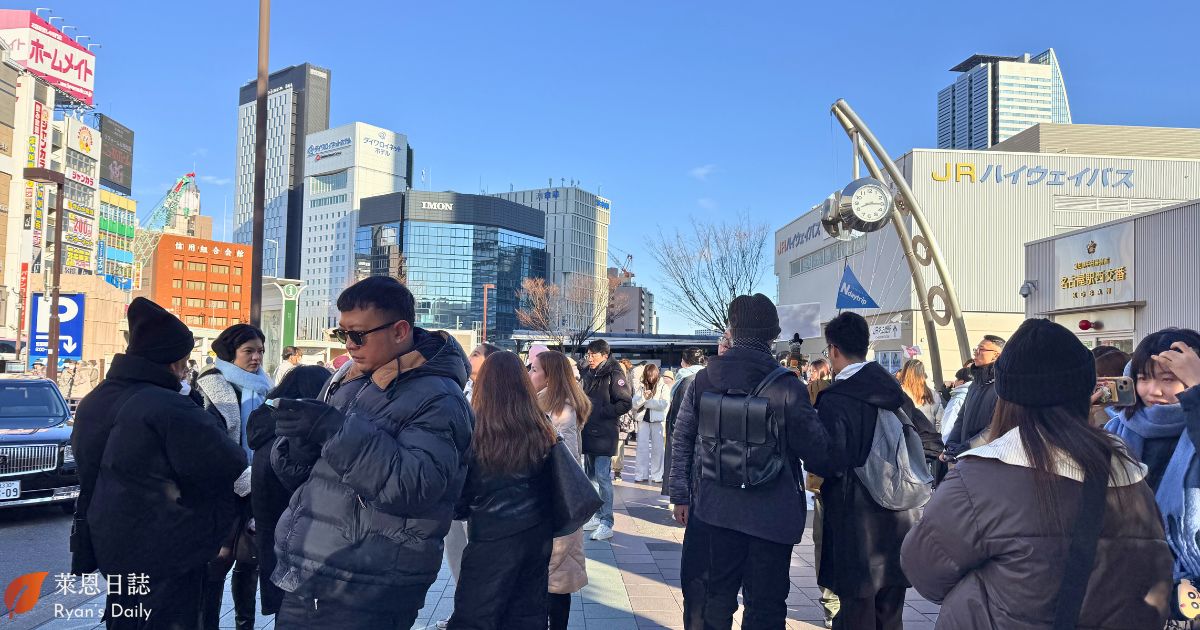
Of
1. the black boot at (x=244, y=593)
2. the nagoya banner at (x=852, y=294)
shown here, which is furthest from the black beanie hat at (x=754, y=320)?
the nagoya banner at (x=852, y=294)

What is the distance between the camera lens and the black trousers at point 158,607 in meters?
3.29

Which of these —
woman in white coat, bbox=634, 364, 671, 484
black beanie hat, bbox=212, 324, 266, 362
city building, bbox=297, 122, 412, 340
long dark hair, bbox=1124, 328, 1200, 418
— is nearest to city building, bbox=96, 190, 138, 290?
city building, bbox=297, 122, 412, 340

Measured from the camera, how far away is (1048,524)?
1.90m

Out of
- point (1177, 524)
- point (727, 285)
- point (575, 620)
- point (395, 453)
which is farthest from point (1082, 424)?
point (727, 285)

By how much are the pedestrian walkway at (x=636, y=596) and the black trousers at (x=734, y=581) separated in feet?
4.36

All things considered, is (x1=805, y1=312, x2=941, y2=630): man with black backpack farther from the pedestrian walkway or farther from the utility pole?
the utility pole

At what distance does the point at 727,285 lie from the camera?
79.1 feet

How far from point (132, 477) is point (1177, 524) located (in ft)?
12.9

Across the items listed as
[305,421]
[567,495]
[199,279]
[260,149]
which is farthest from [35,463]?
[199,279]

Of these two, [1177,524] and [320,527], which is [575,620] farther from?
[1177,524]

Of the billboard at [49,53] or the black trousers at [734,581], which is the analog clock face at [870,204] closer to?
the black trousers at [734,581]

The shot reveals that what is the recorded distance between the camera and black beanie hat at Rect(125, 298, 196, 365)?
137 inches

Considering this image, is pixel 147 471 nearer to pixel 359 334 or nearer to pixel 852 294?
pixel 359 334

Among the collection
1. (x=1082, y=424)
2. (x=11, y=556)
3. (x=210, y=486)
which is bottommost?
(x=11, y=556)
